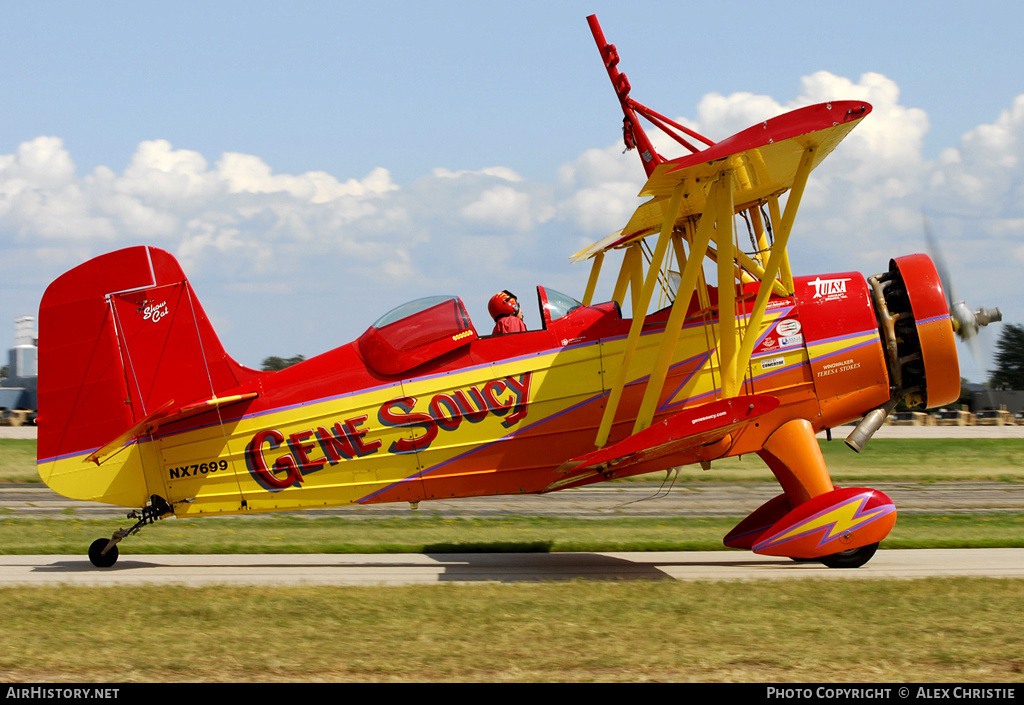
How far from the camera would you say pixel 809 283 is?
30.9 feet

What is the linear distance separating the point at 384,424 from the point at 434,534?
343cm

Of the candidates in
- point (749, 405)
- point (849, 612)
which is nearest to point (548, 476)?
point (749, 405)

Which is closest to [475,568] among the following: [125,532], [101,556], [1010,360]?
[125,532]

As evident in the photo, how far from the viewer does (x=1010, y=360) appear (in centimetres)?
6397

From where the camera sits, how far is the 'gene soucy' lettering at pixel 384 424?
357 inches

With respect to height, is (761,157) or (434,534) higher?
(761,157)

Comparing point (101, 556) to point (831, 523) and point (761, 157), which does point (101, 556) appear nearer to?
point (831, 523)

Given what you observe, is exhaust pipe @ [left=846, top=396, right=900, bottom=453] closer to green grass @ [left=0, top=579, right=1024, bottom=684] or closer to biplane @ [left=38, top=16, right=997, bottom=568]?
biplane @ [left=38, top=16, right=997, bottom=568]

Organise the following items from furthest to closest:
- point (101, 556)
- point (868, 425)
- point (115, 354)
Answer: point (101, 556), point (115, 354), point (868, 425)

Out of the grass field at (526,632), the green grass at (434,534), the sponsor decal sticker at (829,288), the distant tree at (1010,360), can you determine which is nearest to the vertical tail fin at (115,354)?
the green grass at (434,534)

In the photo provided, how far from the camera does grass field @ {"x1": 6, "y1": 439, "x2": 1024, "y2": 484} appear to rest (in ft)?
68.0

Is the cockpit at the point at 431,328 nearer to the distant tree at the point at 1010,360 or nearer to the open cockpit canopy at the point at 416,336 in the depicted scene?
the open cockpit canopy at the point at 416,336
